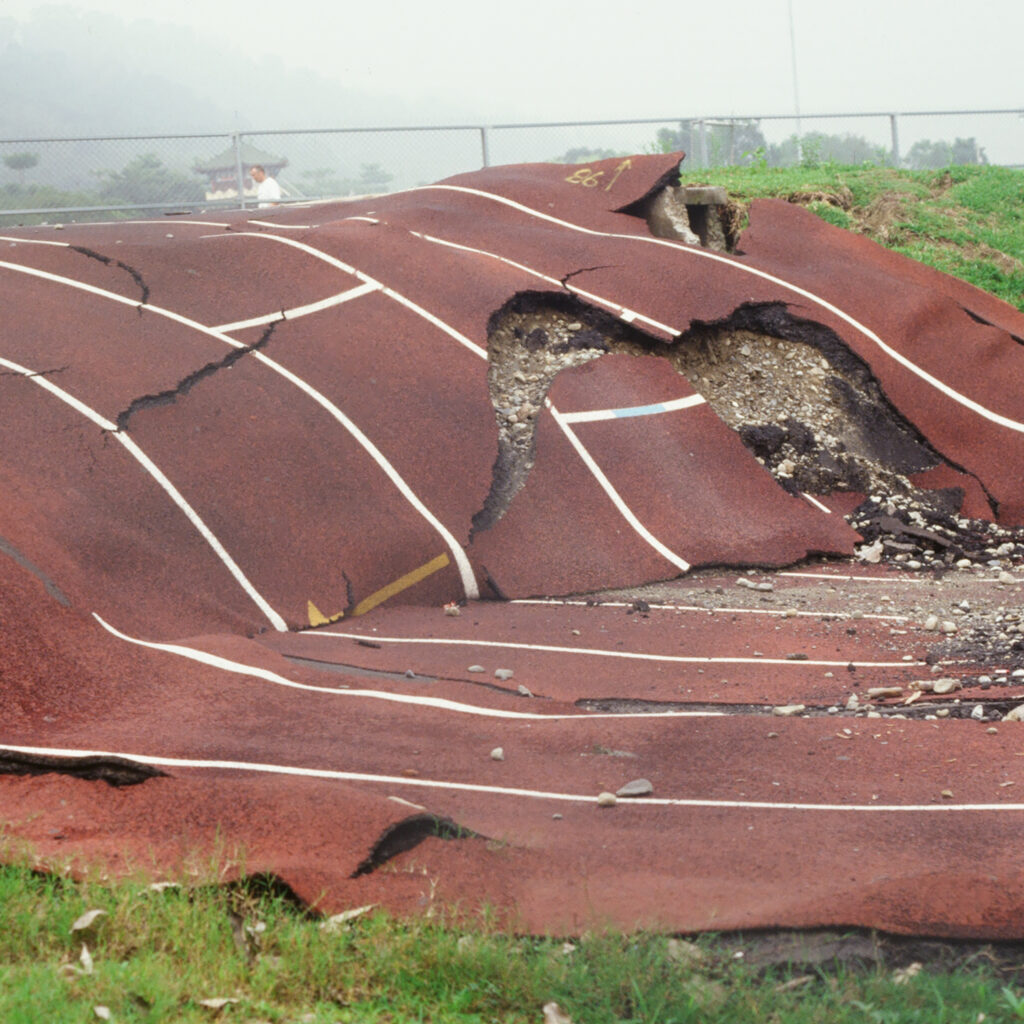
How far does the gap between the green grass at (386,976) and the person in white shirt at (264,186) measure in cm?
1267

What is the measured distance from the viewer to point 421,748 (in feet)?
14.4

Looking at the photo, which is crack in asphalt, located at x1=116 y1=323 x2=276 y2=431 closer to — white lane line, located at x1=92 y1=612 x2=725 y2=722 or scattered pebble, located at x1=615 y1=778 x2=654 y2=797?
white lane line, located at x1=92 y1=612 x2=725 y2=722

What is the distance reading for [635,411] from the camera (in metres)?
8.05

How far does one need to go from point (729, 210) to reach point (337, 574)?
6626mm

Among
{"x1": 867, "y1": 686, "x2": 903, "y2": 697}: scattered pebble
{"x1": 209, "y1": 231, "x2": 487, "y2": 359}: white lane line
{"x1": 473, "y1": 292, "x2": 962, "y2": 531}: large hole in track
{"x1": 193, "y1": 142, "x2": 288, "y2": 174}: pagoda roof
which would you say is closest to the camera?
{"x1": 867, "y1": 686, "x2": 903, "y2": 697}: scattered pebble

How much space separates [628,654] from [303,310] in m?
3.53

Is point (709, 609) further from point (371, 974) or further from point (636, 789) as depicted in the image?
point (371, 974)

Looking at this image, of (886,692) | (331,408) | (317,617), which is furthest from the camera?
(331,408)

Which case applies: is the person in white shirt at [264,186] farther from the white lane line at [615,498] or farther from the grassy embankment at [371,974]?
the grassy embankment at [371,974]

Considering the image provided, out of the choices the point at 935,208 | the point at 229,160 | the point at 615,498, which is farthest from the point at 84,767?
the point at 935,208

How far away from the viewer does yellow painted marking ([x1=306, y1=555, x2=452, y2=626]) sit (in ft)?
20.5

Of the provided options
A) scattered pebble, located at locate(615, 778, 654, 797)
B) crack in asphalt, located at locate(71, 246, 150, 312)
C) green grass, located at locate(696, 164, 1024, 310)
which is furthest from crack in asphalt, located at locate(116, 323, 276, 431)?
green grass, located at locate(696, 164, 1024, 310)

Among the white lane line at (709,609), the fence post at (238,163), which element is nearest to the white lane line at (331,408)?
the white lane line at (709,609)

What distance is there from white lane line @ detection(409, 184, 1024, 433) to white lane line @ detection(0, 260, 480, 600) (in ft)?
11.1
